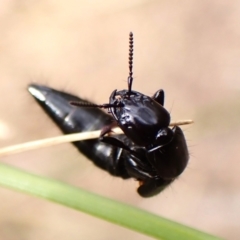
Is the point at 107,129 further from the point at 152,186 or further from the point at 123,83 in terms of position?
the point at 123,83

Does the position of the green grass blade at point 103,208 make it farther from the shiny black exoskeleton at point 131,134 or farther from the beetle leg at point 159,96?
the beetle leg at point 159,96

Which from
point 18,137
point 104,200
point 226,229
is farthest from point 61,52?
point 104,200

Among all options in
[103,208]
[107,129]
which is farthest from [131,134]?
[103,208]

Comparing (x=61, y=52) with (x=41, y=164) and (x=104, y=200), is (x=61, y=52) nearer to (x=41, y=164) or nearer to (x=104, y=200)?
(x=41, y=164)

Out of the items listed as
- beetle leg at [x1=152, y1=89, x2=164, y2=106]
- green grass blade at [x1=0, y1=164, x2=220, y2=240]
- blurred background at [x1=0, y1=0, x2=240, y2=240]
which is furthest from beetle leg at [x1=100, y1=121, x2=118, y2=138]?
blurred background at [x1=0, y1=0, x2=240, y2=240]

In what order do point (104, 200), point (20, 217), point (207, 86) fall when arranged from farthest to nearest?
point (207, 86), point (20, 217), point (104, 200)

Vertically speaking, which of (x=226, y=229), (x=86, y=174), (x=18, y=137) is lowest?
(x=226, y=229)

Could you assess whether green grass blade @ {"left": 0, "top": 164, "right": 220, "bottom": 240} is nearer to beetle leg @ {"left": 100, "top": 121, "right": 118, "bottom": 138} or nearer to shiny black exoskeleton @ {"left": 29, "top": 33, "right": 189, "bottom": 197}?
shiny black exoskeleton @ {"left": 29, "top": 33, "right": 189, "bottom": 197}

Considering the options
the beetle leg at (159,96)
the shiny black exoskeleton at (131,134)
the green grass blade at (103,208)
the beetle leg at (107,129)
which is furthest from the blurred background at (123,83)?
the green grass blade at (103,208)
